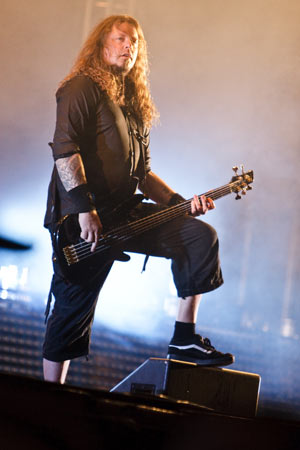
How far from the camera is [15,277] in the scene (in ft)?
10.0

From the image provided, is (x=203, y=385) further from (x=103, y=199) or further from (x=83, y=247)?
(x=103, y=199)

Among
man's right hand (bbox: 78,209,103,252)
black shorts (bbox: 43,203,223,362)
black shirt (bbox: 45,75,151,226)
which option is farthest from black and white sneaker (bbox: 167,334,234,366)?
black shirt (bbox: 45,75,151,226)

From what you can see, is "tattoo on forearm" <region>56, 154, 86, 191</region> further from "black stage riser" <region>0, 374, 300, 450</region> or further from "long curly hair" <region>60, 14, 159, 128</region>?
"black stage riser" <region>0, 374, 300, 450</region>

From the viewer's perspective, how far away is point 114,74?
2.26 metres

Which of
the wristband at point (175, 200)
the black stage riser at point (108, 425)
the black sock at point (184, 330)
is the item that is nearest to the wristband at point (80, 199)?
the wristband at point (175, 200)

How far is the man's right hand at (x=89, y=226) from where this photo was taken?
1.93 m

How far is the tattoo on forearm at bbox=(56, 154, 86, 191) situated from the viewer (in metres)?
1.93

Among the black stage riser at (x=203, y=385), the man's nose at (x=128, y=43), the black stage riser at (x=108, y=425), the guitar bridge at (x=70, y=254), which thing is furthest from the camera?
the man's nose at (x=128, y=43)

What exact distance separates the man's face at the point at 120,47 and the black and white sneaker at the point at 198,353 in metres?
1.24

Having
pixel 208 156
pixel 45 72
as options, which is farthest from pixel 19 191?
pixel 208 156

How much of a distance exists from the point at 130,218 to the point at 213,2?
189 centimetres

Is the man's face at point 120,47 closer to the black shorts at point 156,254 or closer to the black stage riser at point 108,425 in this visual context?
the black shorts at point 156,254

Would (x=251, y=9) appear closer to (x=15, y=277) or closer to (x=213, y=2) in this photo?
(x=213, y=2)

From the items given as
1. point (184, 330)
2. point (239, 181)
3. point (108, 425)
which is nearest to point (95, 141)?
point (239, 181)
